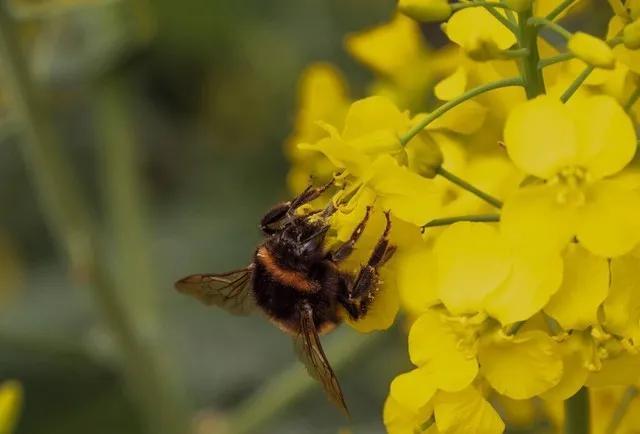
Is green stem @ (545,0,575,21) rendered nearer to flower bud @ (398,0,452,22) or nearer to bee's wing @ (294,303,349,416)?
flower bud @ (398,0,452,22)

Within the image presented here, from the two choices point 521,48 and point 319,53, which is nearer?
point 521,48

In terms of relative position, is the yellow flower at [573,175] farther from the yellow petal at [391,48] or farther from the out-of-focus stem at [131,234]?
the out-of-focus stem at [131,234]

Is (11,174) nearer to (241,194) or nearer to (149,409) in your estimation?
(241,194)

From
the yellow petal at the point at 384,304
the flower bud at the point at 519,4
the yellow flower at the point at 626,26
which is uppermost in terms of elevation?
the flower bud at the point at 519,4

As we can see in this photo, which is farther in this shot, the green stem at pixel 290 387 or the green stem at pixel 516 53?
the green stem at pixel 290 387

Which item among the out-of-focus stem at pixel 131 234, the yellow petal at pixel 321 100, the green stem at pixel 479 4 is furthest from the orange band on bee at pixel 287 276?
the out-of-focus stem at pixel 131 234

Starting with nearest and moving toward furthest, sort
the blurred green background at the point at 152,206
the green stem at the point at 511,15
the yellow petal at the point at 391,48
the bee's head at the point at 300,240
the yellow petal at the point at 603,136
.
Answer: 1. the yellow petal at the point at 603,136
2. the green stem at the point at 511,15
3. the bee's head at the point at 300,240
4. the yellow petal at the point at 391,48
5. the blurred green background at the point at 152,206

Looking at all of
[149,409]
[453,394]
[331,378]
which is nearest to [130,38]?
[149,409]
